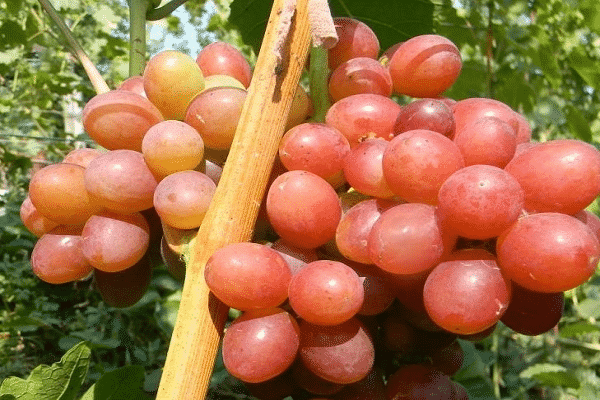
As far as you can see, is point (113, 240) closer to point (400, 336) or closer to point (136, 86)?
point (136, 86)

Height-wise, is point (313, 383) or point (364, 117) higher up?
point (364, 117)

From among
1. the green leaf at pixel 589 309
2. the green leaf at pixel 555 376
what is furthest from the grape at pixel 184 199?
the green leaf at pixel 589 309

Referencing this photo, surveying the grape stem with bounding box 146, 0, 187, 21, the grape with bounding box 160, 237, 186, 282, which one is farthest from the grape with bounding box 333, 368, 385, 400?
the grape stem with bounding box 146, 0, 187, 21

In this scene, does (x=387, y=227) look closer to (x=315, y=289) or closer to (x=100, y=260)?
(x=315, y=289)

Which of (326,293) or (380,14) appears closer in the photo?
(326,293)

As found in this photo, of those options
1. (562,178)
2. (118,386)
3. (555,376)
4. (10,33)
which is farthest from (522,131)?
(10,33)

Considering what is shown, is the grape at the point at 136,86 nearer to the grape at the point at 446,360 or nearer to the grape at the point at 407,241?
the grape at the point at 407,241

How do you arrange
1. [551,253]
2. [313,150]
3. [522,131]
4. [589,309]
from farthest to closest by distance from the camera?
[589,309] → [522,131] → [313,150] → [551,253]
